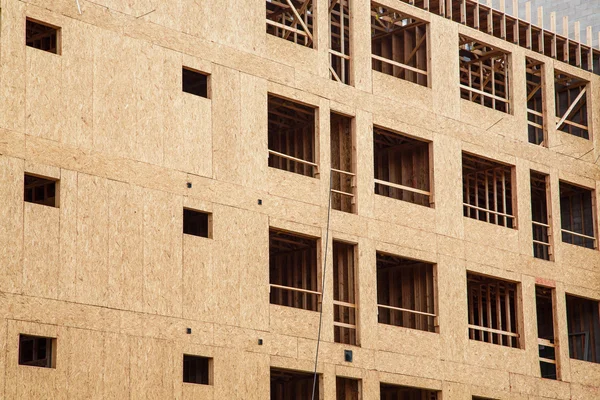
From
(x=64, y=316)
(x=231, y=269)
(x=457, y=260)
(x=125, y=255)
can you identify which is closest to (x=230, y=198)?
(x=231, y=269)

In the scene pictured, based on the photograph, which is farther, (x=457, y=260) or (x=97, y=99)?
(x=457, y=260)

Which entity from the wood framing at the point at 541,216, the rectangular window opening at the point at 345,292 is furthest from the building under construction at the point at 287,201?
the wood framing at the point at 541,216

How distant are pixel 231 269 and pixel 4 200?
669 cm

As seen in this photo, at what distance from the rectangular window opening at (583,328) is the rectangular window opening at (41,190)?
20155mm

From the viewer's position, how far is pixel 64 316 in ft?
92.2

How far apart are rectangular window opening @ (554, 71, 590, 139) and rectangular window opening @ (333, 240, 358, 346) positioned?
38.7 feet

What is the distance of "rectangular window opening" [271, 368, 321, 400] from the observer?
36250mm

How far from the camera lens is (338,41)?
41062 mm

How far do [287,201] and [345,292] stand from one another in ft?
12.3

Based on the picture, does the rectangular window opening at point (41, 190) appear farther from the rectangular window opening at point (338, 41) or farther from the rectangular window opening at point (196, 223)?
the rectangular window opening at point (338, 41)

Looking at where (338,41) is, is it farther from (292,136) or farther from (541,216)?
(541,216)

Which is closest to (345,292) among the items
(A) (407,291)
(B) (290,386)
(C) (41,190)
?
(A) (407,291)

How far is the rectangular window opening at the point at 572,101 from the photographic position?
1742 inches

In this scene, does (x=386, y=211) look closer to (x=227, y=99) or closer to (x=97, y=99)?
(x=227, y=99)
